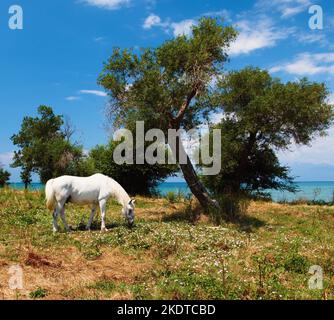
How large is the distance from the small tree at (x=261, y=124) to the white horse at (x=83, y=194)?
42.3ft

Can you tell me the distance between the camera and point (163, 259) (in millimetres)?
14430

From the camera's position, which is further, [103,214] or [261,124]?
[261,124]

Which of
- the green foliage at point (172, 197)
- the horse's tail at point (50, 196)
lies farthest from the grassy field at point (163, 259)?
the green foliage at point (172, 197)

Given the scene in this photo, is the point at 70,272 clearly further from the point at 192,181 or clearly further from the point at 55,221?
the point at 192,181

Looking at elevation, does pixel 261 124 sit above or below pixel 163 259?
above

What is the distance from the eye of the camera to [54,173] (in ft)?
173

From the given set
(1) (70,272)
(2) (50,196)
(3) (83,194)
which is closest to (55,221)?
(2) (50,196)

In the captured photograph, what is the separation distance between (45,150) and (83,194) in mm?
40133

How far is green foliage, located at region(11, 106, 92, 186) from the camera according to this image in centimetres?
5316

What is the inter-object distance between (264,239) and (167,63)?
11.1 meters

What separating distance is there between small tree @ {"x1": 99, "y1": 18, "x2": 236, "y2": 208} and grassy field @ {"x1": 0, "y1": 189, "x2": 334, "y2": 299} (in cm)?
564

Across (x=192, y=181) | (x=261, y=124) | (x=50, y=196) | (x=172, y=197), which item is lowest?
(x=172, y=197)

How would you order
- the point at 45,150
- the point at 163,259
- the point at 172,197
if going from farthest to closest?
the point at 45,150 < the point at 172,197 < the point at 163,259
